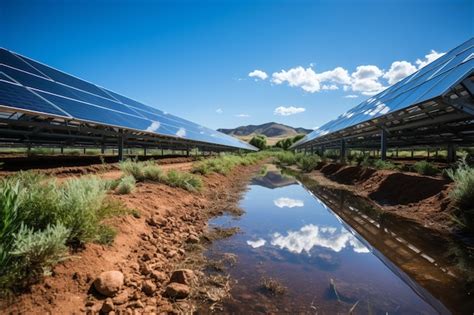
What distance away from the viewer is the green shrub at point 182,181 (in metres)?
9.52

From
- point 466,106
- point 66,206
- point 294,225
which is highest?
point 466,106

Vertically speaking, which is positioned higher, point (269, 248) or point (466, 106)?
point (466, 106)

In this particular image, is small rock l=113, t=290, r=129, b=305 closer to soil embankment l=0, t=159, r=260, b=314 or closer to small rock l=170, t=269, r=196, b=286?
soil embankment l=0, t=159, r=260, b=314

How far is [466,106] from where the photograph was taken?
361 inches

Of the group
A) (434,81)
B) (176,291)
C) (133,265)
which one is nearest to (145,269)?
(133,265)

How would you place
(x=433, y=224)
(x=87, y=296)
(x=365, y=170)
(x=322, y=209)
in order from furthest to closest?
(x=365, y=170), (x=322, y=209), (x=433, y=224), (x=87, y=296)

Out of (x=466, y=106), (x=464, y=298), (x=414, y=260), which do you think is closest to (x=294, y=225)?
(x=414, y=260)

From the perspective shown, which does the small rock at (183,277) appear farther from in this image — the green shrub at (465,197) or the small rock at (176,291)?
the green shrub at (465,197)

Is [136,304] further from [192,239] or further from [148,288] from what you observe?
[192,239]

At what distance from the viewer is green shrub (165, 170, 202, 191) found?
31.2ft

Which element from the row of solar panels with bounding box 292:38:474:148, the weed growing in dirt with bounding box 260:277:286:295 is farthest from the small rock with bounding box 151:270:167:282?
the row of solar panels with bounding box 292:38:474:148

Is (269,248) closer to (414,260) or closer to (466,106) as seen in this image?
(414,260)

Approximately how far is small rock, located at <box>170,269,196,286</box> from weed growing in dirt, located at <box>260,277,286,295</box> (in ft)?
3.44

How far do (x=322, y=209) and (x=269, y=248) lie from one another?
4837 mm
